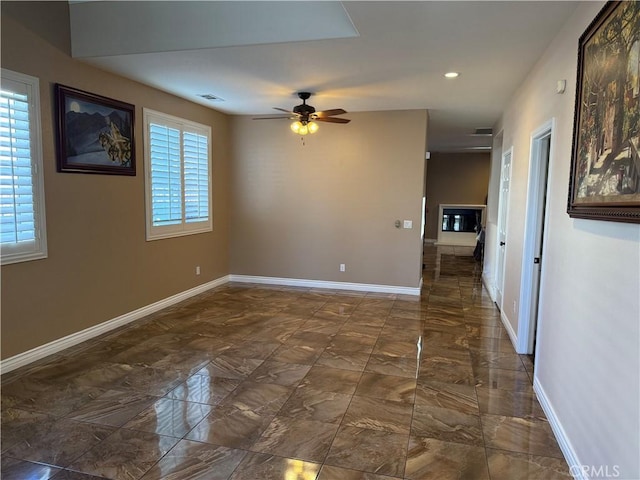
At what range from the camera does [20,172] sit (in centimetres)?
336

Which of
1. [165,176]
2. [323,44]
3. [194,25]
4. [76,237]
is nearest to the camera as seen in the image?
[323,44]

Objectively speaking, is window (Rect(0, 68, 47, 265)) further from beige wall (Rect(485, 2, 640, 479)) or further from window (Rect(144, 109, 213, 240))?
beige wall (Rect(485, 2, 640, 479))

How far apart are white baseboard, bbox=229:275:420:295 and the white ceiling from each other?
9.35ft

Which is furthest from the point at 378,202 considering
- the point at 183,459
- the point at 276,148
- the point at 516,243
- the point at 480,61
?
the point at 183,459

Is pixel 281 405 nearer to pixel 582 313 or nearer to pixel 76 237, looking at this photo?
pixel 582 313

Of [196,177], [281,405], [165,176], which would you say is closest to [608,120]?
[281,405]

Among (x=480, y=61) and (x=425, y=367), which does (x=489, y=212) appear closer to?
(x=480, y=61)

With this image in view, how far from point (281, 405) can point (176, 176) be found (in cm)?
366

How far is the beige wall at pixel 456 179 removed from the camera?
11898 millimetres

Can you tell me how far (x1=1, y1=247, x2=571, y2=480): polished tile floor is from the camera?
2.25 m

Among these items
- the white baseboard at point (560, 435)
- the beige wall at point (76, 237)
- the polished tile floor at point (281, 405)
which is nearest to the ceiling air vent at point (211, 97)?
the beige wall at point (76, 237)

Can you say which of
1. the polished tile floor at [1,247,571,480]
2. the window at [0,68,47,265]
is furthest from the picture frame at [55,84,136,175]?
the polished tile floor at [1,247,571,480]

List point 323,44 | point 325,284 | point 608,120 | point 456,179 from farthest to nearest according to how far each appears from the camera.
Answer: point 456,179 < point 325,284 < point 323,44 < point 608,120

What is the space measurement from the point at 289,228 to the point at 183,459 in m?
4.56
